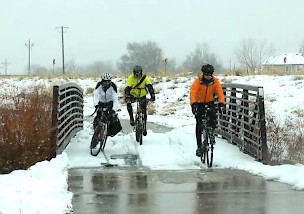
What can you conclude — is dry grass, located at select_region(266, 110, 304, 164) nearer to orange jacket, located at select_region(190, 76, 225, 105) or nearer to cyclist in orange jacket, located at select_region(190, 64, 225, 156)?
cyclist in orange jacket, located at select_region(190, 64, 225, 156)

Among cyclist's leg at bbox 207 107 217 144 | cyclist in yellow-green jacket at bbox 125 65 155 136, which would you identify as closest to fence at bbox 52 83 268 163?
cyclist's leg at bbox 207 107 217 144

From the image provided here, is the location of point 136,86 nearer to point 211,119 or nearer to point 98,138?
point 98,138

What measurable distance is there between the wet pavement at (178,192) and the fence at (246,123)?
45.6 inches

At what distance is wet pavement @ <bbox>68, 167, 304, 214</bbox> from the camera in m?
6.49

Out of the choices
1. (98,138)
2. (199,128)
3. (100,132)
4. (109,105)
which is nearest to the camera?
(199,128)

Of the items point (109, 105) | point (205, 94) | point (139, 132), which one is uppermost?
point (205, 94)

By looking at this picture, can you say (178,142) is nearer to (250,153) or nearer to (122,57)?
(250,153)

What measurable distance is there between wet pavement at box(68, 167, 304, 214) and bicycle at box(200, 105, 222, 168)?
0.60m

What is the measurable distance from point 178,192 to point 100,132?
13.2 ft

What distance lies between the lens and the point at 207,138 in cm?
1016

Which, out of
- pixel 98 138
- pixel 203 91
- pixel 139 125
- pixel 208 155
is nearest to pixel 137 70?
pixel 139 125

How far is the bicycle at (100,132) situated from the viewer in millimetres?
11079

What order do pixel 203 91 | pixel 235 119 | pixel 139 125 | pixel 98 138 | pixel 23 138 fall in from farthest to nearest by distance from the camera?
pixel 139 125
pixel 235 119
pixel 98 138
pixel 203 91
pixel 23 138

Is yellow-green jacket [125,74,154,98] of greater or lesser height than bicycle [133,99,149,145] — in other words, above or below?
above
